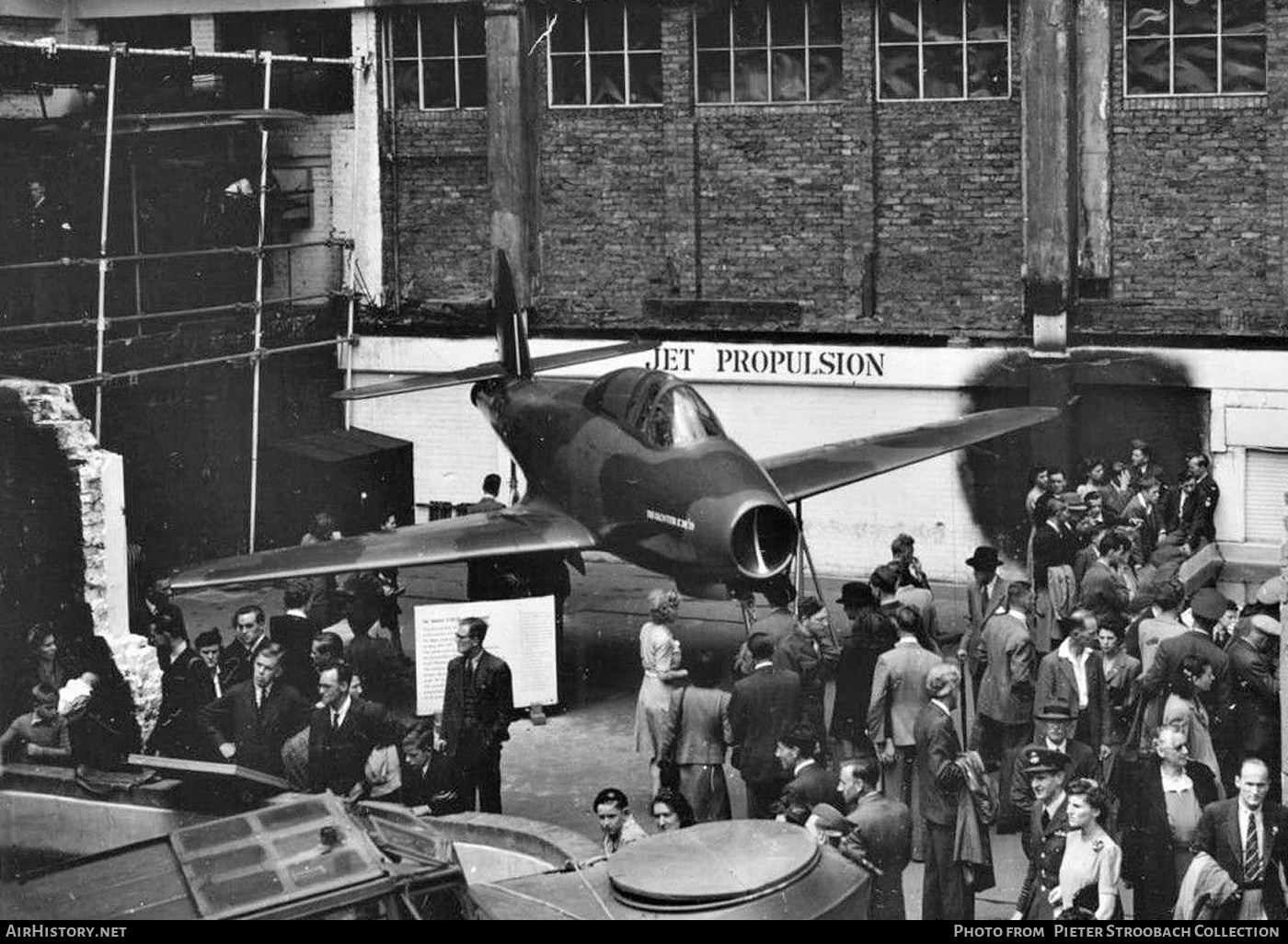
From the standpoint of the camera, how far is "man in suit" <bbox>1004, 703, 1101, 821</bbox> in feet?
33.7

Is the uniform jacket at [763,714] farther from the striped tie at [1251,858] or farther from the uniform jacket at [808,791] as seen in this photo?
the striped tie at [1251,858]

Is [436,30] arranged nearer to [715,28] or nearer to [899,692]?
[715,28]

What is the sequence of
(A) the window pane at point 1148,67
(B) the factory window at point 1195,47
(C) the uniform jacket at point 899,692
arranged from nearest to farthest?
(C) the uniform jacket at point 899,692
(B) the factory window at point 1195,47
(A) the window pane at point 1148,67

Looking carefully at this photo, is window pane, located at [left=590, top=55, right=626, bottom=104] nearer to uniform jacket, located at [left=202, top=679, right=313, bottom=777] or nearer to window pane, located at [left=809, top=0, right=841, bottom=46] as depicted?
window pane, located at [left=809, top=0, right=841, bottom=46]

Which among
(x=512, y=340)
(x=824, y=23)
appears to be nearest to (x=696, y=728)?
(x=512, y=340)

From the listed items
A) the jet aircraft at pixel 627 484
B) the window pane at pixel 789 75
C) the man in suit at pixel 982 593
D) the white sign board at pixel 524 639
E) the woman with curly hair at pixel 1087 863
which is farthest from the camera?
the window pane at pixel 789 75

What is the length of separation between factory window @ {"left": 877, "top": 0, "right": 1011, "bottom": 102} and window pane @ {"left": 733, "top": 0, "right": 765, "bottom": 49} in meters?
1.41

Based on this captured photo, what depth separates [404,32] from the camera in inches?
936

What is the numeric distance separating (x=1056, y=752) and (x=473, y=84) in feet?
50.3

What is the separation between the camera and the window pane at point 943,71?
21.2m

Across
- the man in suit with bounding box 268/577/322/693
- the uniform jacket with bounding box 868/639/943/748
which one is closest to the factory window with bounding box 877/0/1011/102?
the man in suit with bounding box 268/577/322/693

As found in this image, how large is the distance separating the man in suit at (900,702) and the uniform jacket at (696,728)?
95 centimetres

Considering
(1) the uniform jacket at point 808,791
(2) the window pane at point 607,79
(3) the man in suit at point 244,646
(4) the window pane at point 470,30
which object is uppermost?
(4) the window pane at point 470,30

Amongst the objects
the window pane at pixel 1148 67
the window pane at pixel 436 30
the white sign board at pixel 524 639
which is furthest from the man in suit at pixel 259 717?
the window pane at pixel 436 30
